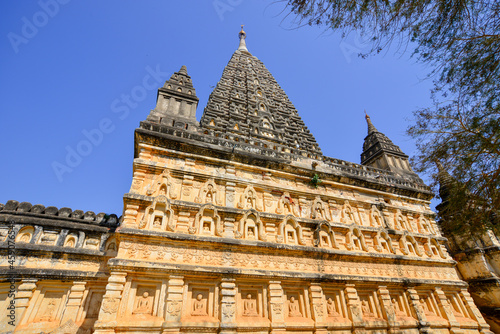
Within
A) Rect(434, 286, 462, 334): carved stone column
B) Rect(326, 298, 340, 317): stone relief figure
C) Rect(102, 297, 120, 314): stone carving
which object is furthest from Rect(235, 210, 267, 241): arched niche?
Rect(434, 286, 462, 334): carved stone column

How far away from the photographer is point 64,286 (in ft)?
21.2

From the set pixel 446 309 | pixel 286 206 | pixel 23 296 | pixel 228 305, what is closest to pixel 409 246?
pixel 446 309

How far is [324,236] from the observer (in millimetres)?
8867

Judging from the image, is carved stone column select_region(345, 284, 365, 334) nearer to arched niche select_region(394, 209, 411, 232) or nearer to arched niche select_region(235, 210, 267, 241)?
arched niche select_region(235, 210, 267, 241)

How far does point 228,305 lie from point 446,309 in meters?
8.26

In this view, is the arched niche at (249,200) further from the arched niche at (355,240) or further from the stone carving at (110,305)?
the stone carving at (110,305)

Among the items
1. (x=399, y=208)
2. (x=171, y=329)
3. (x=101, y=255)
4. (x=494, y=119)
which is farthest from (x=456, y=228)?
(x=101, y=255)

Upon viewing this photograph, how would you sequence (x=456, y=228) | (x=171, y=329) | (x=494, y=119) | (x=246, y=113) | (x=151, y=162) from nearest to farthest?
(x=171, y=329), (x=494, y=119), (x=151, y=162), (x=456, y=228), (x=246, y=113)

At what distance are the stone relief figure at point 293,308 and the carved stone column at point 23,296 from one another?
6476 mm

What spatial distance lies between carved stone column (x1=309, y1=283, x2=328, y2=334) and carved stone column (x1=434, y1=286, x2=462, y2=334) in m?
5.22

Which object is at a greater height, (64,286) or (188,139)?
(188,139)

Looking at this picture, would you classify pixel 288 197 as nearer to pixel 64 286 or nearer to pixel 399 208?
pixel 399 208

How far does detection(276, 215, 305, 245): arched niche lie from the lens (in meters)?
8.17

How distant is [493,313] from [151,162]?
A: 14862mm
